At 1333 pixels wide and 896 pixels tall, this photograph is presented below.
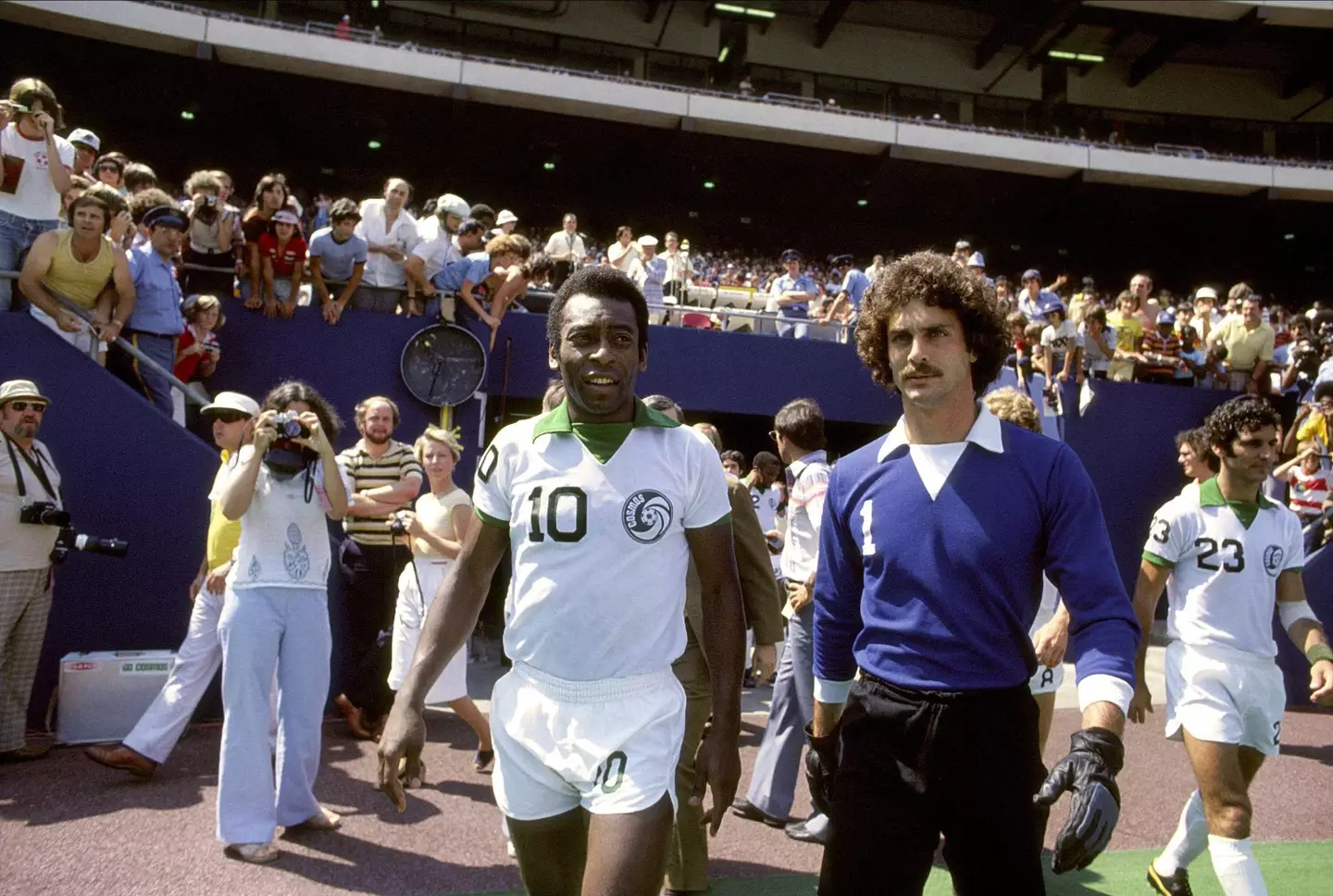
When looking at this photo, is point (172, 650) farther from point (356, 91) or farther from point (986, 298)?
point (356, 91)

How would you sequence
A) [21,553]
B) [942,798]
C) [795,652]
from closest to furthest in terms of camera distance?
[942,798] → [795,652] → [21,553]

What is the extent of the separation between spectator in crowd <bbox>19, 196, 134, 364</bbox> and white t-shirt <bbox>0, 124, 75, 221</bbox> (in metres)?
0.25

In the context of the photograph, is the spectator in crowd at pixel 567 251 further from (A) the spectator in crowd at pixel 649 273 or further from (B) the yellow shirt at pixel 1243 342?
(B) the yellow shirt at pixel 1243 342

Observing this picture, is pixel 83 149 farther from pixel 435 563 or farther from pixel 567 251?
pixel 567 251

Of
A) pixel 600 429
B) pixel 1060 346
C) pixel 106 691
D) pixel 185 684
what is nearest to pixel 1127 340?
pixel 1060 346

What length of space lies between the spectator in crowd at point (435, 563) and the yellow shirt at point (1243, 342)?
10.5m

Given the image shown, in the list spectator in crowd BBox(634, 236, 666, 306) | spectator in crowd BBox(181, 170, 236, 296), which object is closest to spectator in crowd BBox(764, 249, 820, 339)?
spectator in crowd BBox(634, 236, 666, 306)

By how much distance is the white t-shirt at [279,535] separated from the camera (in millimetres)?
4500

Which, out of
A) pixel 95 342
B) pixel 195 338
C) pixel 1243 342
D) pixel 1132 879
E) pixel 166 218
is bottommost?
pixel 1132 879

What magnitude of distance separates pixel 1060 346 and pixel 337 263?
26.8 feet

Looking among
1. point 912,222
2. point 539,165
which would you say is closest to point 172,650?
point 539,165

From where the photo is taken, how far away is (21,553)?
5.89 metres

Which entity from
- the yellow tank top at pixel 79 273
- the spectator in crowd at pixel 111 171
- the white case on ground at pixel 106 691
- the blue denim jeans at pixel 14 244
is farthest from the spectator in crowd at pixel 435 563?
the spectator in crowd at pixel 111 171

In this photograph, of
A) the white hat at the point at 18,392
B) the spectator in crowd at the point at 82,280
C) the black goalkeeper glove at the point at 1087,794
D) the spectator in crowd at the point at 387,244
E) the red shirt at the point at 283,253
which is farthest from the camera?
the spectator in crowd at the point at 387,244
